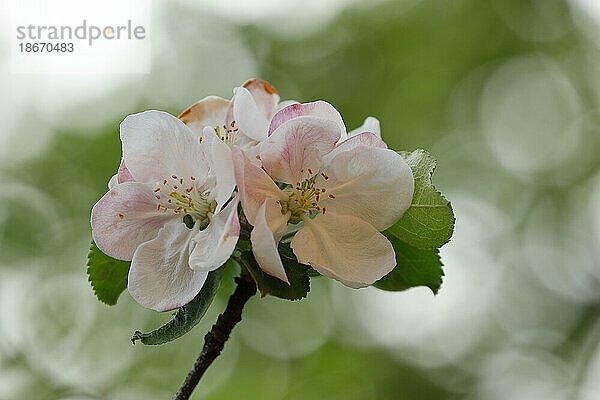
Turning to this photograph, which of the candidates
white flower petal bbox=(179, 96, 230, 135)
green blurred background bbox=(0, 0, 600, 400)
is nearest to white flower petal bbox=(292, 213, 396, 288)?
white flower petal bbox=(179, 96, 230, 135)


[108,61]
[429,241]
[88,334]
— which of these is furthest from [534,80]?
[429,241]

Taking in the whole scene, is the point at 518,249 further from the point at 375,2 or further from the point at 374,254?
the point at 374,254

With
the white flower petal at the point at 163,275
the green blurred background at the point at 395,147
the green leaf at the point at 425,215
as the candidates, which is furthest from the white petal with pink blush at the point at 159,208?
the green blurred background at the point at 395,147

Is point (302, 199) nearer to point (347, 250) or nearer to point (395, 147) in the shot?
point (347, 250)

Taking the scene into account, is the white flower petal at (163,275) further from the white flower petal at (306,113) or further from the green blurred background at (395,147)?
the green blurred background at (395,147)

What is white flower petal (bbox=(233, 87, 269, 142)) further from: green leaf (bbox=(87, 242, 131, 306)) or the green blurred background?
the green blurred background
